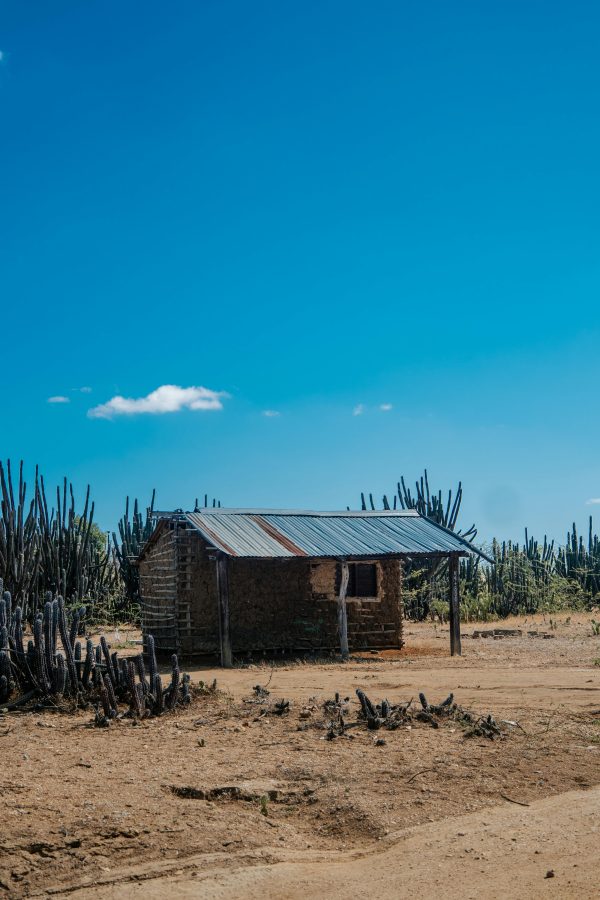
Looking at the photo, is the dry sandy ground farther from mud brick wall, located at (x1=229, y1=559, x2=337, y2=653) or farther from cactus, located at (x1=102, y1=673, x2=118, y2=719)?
mud brick wall, located at (x1=229, y1=559, x2=337, y2=653)

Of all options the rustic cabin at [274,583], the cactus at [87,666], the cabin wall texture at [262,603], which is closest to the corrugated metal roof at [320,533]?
the rustic cabin at [274,583]

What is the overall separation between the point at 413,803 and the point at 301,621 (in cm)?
1153

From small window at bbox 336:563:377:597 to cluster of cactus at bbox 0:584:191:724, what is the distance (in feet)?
27.5

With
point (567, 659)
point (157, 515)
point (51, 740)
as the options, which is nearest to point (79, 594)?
point (157, 515)

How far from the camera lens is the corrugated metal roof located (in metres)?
17.4

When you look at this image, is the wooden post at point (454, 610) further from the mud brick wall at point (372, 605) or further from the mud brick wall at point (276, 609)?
the mud brick wall at point (276, 609)

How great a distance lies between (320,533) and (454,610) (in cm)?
330

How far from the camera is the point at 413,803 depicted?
7062 millimetres

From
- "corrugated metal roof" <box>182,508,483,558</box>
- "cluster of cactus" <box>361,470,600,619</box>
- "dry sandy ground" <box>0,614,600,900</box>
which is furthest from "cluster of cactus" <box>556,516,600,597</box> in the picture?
"dry sandy ground" <box>0,614,600,900</box>

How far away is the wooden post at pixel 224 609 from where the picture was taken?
54.3 feet

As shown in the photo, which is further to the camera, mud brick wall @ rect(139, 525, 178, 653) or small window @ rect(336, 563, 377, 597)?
small window @ rect(336, 563, 377, 597)

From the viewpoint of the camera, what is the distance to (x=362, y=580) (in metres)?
19.5

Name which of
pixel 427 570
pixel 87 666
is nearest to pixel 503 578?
pixel 427 570

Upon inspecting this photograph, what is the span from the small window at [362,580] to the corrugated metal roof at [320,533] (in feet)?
2.24
